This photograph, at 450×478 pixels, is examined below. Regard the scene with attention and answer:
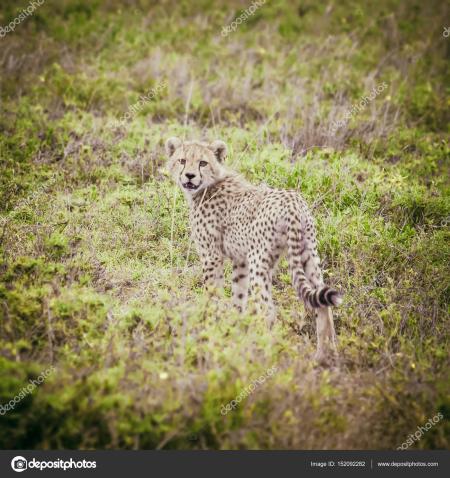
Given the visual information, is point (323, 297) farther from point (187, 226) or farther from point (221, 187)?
point (187, 226)

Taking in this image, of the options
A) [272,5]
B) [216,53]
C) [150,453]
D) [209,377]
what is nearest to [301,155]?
[216,53]

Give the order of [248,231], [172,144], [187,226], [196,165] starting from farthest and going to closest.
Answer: [187,226]
[172,144]
[196,165]
[248,231]

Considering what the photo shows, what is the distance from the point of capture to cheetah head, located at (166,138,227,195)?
478 centimetres

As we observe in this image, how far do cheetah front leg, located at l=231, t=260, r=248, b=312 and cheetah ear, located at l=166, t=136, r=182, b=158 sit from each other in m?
1.15

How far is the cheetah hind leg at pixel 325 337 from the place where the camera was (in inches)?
155

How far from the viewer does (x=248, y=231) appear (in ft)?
14.1

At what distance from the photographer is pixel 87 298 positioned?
12.6 ft

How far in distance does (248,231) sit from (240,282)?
0.54 metres

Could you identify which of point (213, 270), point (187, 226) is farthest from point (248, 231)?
point (187, 226)

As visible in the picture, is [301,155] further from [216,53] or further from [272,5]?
[272,5]

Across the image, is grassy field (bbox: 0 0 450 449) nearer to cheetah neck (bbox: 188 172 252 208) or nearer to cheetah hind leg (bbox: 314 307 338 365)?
cheetah hind leg (bbox: 314 307 338 365)

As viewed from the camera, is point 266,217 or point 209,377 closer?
point 209,377

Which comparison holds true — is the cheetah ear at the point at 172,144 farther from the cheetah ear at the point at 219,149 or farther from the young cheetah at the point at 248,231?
the cheetah ear at the point at 219,149

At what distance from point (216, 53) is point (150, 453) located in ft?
23.3
